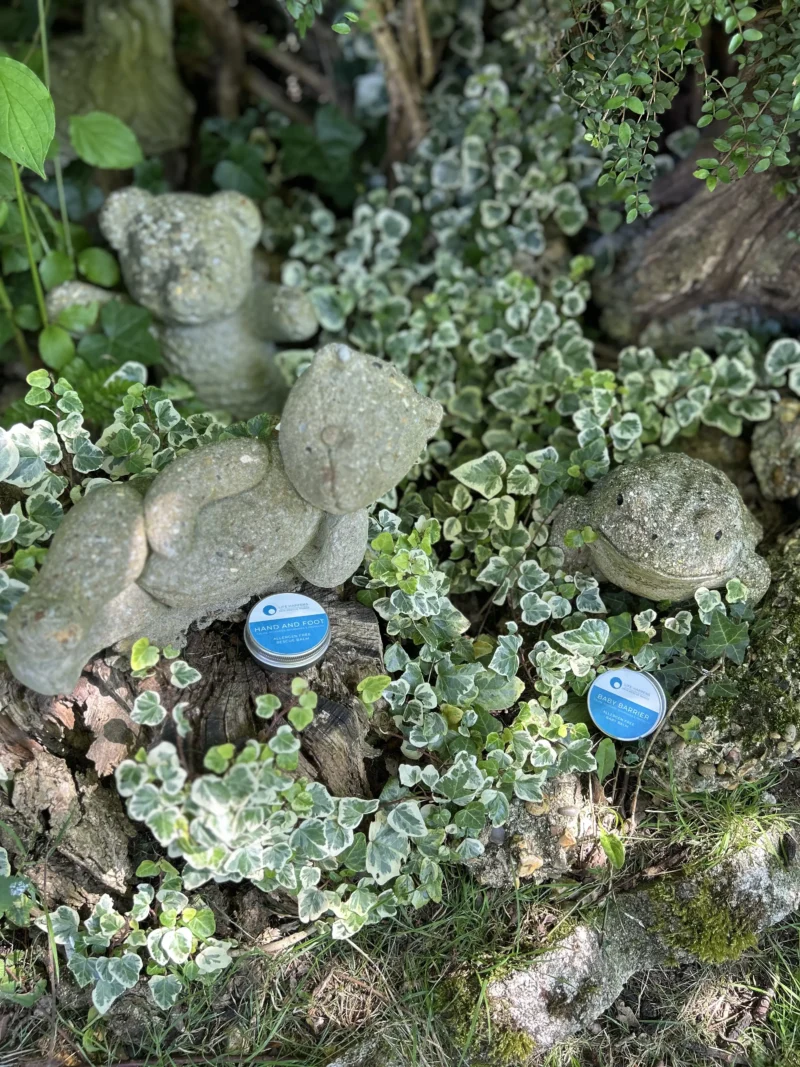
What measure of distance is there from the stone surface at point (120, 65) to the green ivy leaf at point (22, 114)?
1.05m

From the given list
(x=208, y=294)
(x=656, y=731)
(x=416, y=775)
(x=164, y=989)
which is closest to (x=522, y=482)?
(x=656, y=731)

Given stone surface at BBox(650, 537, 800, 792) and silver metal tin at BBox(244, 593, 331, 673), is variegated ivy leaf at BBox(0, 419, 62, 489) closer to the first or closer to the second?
silver metal tin at BBox(244, 593, 331, 673)

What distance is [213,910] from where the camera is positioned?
6.11 feet

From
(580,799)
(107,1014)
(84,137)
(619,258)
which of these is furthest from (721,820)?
(84,137)

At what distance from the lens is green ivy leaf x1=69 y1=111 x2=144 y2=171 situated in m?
2.33

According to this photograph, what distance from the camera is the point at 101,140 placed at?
2.34 meters

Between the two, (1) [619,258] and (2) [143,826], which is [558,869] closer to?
(2) [143,826]

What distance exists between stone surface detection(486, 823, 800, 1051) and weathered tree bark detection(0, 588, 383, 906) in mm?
583

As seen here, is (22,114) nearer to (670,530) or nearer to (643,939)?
(670,530)

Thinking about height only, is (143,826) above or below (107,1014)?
above

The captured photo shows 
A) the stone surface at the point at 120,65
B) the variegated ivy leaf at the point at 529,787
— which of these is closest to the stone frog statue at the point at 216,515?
the variegated ivy leaf at the point at 529,787

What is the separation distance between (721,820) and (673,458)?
875 mm

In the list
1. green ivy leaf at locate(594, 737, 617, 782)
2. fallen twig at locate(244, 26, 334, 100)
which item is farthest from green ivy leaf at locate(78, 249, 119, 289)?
green ivy leaf at locate(594, 737, 617, 782)

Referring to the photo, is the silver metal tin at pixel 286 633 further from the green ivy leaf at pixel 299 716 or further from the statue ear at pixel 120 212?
the statue ear at pixel 120 212
